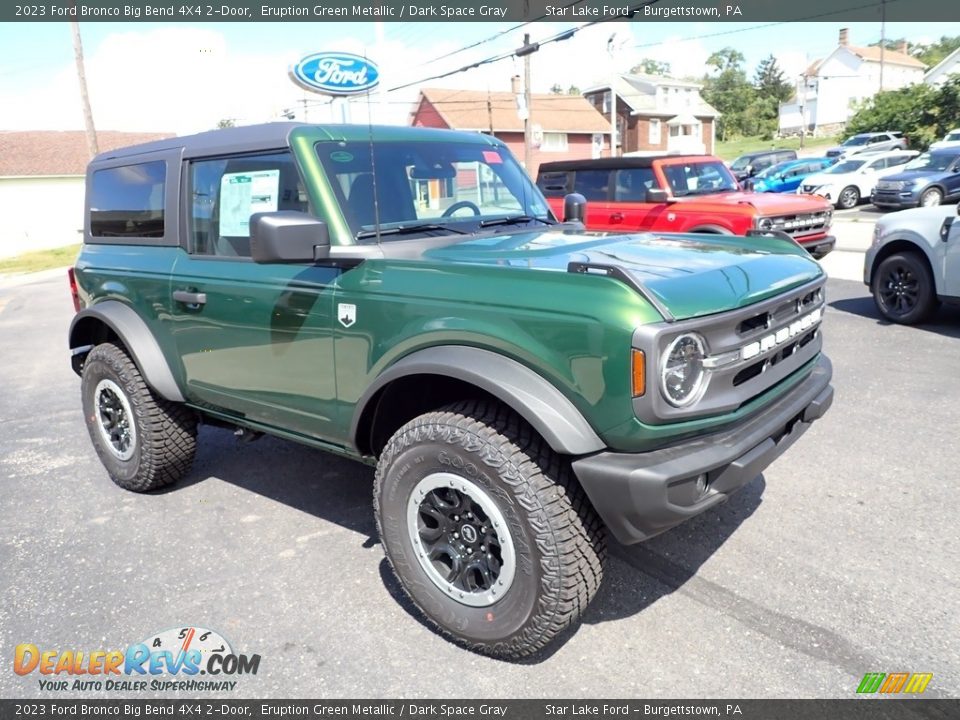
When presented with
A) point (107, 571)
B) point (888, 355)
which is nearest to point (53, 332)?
point (107, 571)

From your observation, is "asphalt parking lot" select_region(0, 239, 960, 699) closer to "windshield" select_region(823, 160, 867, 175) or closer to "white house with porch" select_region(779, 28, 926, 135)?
"windshield" select_region(823, 160, 867, 175)

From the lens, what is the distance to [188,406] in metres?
4.15

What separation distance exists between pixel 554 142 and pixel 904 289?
137ft

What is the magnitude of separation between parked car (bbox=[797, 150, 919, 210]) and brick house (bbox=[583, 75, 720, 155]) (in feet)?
91.2

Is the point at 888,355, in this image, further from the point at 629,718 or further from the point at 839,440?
the point at 629,718

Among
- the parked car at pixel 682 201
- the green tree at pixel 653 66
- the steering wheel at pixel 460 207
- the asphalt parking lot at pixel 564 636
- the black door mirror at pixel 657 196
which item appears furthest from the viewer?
the green tree at pixel 653 66

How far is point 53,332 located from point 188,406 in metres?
7.81

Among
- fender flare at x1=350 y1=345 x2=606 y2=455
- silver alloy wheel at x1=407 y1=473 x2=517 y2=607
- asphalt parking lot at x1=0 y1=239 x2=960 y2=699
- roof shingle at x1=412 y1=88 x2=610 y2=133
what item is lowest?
asphalt parking lot at x1=0 y1=239 x2=960 y2=699

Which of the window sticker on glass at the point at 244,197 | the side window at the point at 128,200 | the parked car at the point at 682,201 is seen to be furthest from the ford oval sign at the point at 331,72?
the parked car at the point at 682,201

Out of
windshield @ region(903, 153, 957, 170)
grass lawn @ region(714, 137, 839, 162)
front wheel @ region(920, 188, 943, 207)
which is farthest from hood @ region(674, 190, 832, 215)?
grass lawn @ region(714, 137, 839, 162)

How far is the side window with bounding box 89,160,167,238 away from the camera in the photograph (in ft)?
13.6

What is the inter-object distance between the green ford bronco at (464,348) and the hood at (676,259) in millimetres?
16

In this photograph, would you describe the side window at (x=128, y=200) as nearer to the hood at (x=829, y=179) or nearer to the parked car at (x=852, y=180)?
the parked car at (x=852, y=180)

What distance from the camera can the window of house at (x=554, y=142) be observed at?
4662 centimetres
